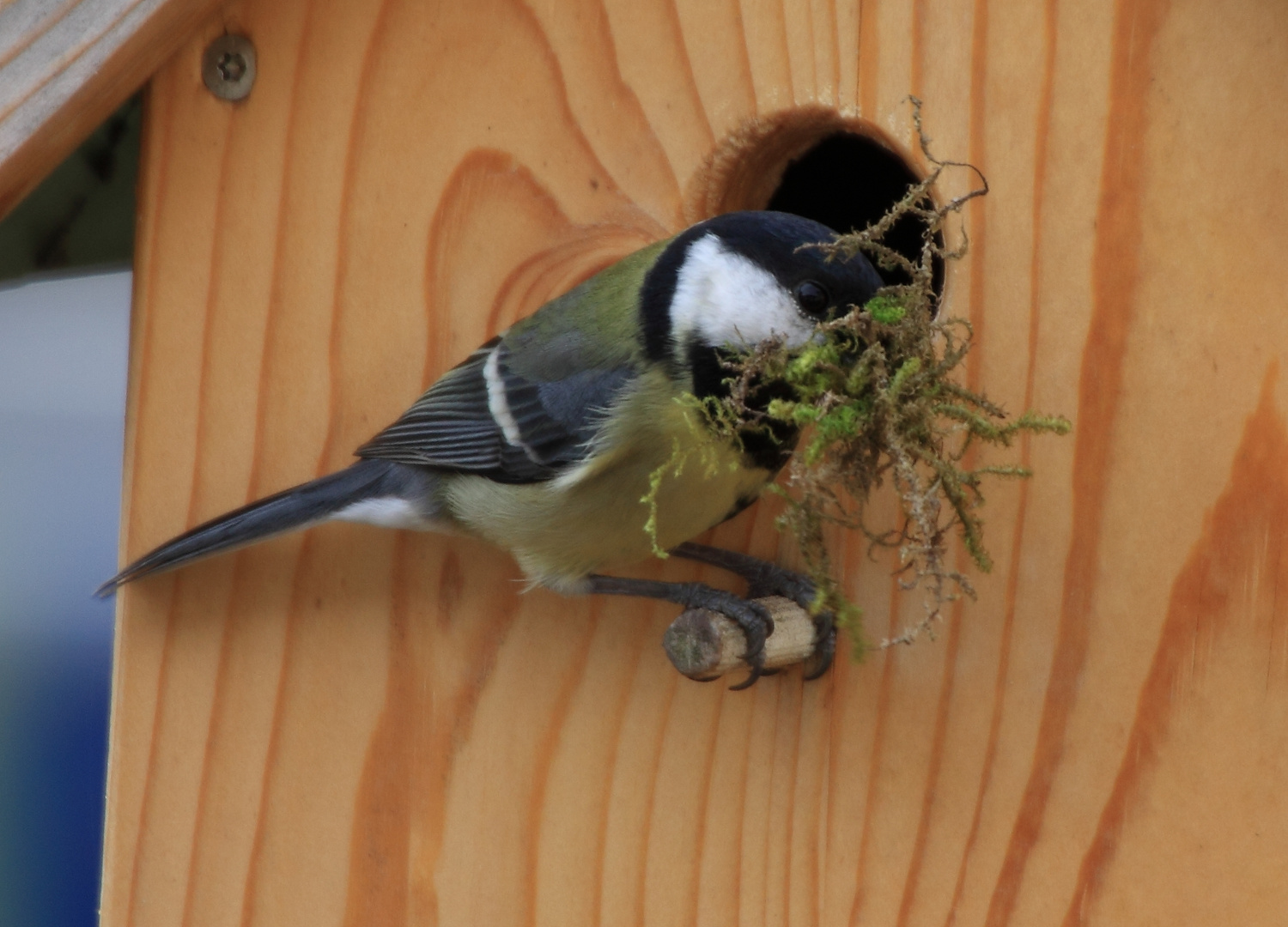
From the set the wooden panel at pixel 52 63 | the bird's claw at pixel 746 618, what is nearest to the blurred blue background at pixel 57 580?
the wooden panel at pixel 52 63

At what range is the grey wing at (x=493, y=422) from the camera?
120cm

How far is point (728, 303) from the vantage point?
1.13 metres

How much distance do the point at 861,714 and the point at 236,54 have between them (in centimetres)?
83

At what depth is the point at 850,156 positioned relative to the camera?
1.46 metres

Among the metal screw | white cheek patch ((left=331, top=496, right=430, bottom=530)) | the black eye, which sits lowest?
white cheek patch ((left=331, top=496, right=430, bottom=530))

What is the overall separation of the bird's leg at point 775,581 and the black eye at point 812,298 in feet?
0.75

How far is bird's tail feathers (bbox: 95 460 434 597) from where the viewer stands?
1.22m

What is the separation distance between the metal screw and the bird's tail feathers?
376 millimetres

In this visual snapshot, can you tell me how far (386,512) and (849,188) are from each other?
0.67 metres

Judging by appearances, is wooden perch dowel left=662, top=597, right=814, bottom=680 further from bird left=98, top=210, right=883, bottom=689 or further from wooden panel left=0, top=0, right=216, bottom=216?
wooden panel left=0, top=0, right=216, bottom=216

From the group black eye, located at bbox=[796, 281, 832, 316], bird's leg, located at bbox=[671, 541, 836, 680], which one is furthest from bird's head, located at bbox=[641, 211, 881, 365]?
bird's leg, located at bbox=[671, 541, 836, 680]

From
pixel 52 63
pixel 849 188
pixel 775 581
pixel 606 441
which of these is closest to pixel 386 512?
pixel 606 441

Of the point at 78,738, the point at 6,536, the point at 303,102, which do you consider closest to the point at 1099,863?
the point at 303,102

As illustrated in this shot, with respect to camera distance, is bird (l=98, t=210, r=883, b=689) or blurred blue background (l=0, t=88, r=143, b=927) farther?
blurred blue background (l=0, t=88, r=143, b=927)
